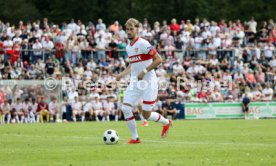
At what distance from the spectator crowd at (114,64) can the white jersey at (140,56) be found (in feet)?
68.2

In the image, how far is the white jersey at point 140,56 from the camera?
58.1ft

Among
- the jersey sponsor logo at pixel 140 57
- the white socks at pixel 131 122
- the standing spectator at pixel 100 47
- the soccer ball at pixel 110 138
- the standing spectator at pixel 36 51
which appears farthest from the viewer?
the standing spectator at pixel 100 47

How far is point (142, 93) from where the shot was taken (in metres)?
18.1

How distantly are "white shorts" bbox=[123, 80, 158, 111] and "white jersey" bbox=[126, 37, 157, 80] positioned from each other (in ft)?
0.72

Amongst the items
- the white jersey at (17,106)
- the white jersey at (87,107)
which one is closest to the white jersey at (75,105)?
the white jersey at (87,107)

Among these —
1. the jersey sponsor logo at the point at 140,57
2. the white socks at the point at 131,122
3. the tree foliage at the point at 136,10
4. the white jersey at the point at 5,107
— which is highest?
the tree foliage at the point at 136,10

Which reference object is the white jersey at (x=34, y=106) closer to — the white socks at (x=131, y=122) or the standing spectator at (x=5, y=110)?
the standing spectator at (x=5, y=110)

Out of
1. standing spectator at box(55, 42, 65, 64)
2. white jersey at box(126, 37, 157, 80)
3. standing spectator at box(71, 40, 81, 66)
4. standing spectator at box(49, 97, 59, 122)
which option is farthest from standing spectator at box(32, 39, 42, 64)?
white jersey at box(126, 37, 157, 80)

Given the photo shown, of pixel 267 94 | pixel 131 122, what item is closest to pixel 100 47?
pixel 267 94

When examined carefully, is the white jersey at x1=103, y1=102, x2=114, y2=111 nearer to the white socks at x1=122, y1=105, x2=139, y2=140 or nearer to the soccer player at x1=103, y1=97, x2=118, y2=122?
the soccer player at x1=103, y1=97, x2=118, y2=122

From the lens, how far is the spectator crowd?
39.6 metres

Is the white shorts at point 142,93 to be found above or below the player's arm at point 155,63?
below

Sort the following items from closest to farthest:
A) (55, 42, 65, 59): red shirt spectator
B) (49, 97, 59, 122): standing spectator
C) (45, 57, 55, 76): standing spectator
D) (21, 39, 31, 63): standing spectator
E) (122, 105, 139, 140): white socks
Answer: (122, 105, 139, 140): white socks
(49, 97, 59, 122): standing spectator
(45, 57, 55, 76): standing spectator
(21, 39, 31, 63): standing spectator
(55, 42, 65, 59): red shirt spectator

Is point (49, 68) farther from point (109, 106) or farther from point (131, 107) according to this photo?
point (131, 107)
